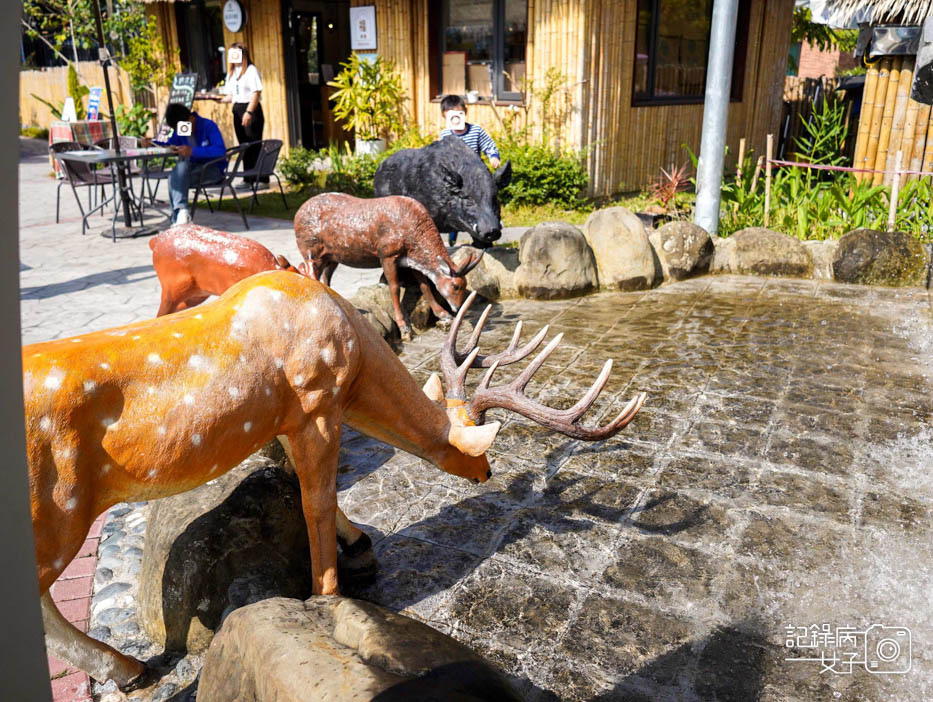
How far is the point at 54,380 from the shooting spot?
7.41 ft

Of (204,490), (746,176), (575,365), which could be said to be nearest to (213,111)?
(746,176)

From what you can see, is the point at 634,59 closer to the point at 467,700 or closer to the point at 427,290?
the point at 427,290

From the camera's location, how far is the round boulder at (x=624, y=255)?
780 centimetres

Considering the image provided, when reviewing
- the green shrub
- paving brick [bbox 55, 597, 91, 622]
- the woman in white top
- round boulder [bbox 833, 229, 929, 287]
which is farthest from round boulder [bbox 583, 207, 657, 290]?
the woman in white top

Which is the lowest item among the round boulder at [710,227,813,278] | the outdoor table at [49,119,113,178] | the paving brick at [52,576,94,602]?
the paving brick at [52,576,94,602]

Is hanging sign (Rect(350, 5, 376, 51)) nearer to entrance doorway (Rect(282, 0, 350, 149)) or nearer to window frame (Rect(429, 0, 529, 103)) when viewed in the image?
window frame (Rect(429, 0, 529, 103))

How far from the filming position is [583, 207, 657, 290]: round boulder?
7.80 metres

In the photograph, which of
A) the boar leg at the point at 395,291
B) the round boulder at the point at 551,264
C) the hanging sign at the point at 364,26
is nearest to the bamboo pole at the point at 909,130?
the round boulder at the point at 551,264

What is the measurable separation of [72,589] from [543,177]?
8.61m

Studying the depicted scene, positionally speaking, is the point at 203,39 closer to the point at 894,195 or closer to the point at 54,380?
the point at 894,195

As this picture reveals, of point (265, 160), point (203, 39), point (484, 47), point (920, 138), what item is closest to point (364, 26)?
point (484, 47)

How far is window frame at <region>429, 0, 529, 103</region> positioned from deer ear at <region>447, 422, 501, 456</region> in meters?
9.17

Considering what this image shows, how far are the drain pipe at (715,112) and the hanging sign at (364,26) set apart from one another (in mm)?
6027

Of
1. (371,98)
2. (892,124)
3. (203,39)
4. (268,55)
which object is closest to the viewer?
(892,124)
